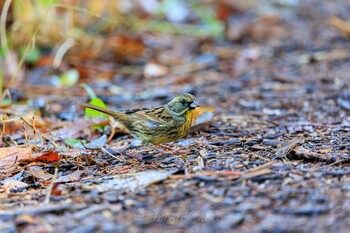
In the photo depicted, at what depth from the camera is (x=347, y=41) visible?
885cm

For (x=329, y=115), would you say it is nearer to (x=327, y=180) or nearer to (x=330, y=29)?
(x=327, y=180)

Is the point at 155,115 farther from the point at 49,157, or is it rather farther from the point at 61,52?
the point at 61,52

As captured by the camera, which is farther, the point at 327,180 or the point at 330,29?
the point at 330,29

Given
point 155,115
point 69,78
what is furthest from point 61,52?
point 155,115

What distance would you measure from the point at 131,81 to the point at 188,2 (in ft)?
12.8

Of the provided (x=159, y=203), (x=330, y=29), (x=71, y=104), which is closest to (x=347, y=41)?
(x=330, y=29)

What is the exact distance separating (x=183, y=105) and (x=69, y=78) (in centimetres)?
313

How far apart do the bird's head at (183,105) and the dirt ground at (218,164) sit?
27cm

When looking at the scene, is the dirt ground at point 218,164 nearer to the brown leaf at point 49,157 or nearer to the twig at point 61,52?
the brown leaf at point 49,157

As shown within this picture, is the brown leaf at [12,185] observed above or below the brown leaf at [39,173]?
below

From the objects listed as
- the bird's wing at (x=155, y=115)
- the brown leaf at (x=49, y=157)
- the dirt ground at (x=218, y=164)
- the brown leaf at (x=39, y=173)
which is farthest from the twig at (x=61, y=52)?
the brown leaf at (x=39, y=173)

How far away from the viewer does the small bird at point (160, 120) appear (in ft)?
15.9

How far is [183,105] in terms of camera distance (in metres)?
4.99

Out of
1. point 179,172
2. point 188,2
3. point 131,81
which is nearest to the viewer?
point 179,172
